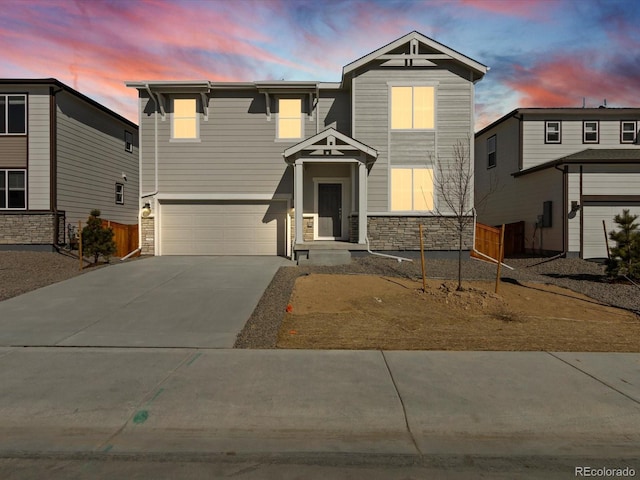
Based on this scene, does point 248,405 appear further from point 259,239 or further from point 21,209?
point 21,209

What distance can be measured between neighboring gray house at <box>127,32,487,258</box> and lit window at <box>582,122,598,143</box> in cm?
829

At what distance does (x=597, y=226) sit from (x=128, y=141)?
22.4 meters

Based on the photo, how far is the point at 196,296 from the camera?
10031mm

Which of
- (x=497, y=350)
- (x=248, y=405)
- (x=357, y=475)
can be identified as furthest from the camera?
(x=497, y=350)

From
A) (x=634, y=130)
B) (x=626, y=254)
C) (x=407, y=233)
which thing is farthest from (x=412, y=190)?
(x=634, y=130)

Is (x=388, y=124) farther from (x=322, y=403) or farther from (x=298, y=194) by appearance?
(x=322, y=403)

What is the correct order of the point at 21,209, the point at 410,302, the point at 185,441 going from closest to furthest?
the point at 185,441 → the point at 410,302 → the point at 21,209

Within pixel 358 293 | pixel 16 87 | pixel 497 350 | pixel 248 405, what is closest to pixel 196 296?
pixel 358 293

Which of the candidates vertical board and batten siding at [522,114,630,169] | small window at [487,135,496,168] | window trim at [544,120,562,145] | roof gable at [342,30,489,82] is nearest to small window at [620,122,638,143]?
vertical board and batten siding at [522,114,630,169]

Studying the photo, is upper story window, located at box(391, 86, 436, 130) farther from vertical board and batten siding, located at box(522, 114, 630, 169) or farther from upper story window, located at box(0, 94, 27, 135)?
upper story window, located at box(0, 94, 27, 135)

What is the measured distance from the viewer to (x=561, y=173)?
18.0 metres

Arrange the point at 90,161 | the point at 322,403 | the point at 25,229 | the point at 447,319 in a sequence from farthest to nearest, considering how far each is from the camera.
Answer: the point at 90,161
the point at 25,229
the point at 447,319
the point at 322,403

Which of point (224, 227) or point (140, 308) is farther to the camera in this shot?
point (224, 227)

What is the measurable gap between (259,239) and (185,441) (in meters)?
14.0
